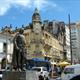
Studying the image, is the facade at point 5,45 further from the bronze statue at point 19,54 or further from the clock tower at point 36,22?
the bronze statue at point 19,54

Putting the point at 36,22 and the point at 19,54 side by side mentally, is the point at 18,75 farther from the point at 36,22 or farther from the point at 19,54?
the point at 36,22

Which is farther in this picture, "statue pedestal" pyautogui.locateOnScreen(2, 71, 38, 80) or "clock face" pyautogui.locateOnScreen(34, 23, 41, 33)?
"clock face" pyautogui.locateOnScreen(34, 23, 41, 33)

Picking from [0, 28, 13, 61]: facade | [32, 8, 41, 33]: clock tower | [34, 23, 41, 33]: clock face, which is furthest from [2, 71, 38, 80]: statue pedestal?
[32, 8, 41, 33]: clock tower

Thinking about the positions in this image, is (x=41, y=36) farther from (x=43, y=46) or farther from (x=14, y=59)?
(x=14, y=59)

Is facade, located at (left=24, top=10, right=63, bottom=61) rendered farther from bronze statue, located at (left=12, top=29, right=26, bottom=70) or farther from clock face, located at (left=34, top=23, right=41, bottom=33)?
bronze statue, located at (left=12, top=29, right=26, bottom=70)

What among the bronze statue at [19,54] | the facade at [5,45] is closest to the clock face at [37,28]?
the facade at [5,45]

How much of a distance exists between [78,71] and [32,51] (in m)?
Result: 55.3

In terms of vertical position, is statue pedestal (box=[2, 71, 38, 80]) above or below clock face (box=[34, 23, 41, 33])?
below

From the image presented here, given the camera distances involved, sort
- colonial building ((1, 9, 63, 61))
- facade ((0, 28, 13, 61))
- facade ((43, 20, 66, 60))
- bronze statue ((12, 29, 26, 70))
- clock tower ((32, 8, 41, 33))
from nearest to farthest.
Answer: bronze statue ((12, 29, 26, 70))
facade ((0, 28, 13, 61))
colonial building ((1, 9, 63, 61))
clock tower ((32, 8, 41, 33))
facade ((43, 20, 66, 60))

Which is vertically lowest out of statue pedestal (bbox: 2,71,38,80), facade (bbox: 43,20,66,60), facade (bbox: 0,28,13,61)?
statue pedestal (bbox: 2,71,38,80)

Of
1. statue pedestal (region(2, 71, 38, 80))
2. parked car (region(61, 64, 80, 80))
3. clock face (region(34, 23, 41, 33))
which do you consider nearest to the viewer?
statue pedestal (region(2, 71, 38, 80))

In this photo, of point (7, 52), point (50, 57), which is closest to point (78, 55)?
point (50, 57)

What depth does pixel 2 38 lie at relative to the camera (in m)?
62.9

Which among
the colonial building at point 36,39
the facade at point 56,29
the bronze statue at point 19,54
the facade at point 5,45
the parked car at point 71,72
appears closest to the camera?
the bronze statue at point 19,54
